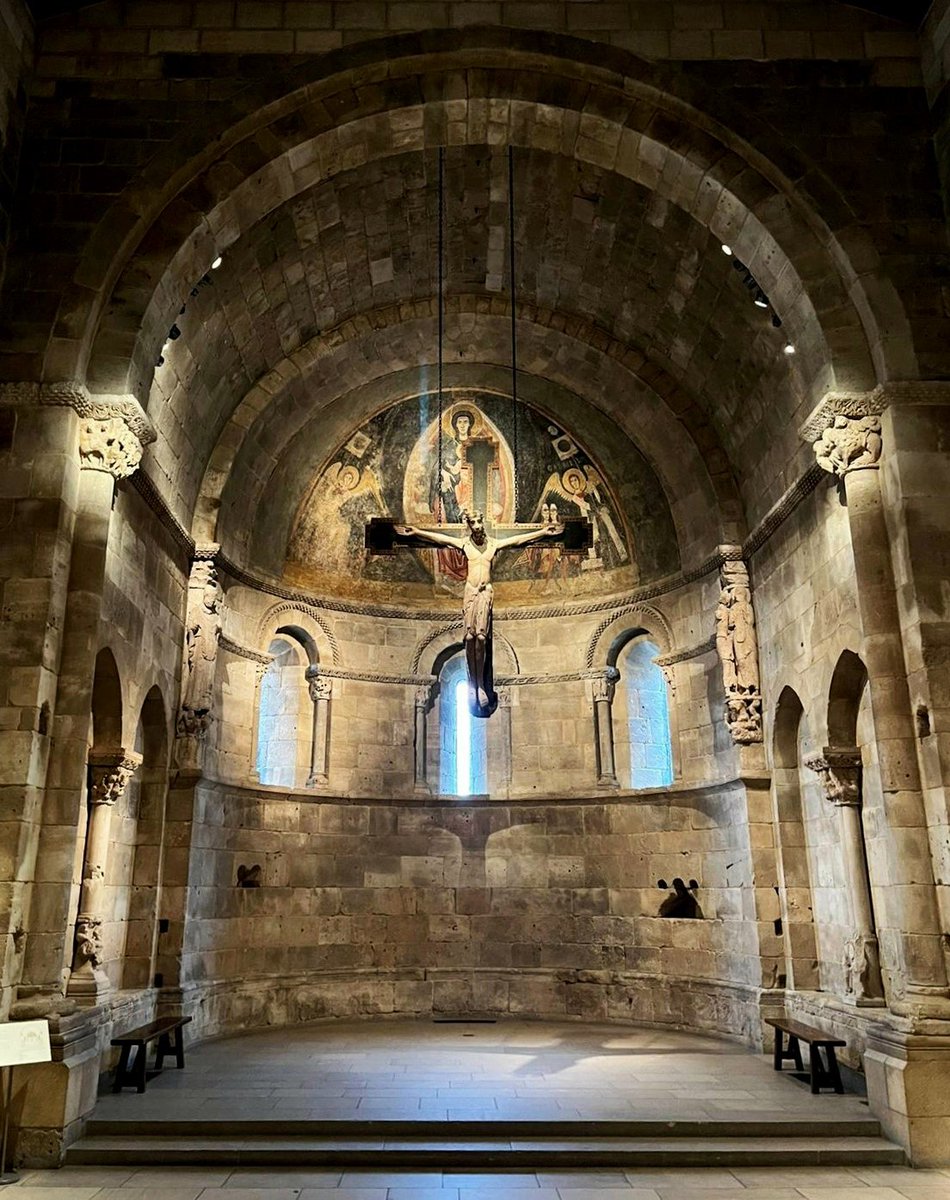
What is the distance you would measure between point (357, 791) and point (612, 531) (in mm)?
5626

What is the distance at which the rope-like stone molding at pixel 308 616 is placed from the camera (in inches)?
555

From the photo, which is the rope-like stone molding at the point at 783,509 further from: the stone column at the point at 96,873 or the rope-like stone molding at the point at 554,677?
the stone column at the point at 96,873

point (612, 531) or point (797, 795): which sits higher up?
point (612, 531)

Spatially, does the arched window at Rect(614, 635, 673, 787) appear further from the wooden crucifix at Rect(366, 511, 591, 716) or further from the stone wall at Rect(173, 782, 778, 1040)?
the wooden crucifix at Rect(366, 511, 591, 716)

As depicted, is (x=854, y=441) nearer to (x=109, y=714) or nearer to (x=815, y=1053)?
(x=815, y=1053)

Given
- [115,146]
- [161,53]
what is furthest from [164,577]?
[161,53]

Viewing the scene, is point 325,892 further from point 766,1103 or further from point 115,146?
point 115,146

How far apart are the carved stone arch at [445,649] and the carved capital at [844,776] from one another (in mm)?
6084

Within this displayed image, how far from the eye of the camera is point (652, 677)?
15.5 meters

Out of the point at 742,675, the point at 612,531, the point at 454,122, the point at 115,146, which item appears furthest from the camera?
the point at 612,531

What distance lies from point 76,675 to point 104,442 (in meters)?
2.10

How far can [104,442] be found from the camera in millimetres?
8664

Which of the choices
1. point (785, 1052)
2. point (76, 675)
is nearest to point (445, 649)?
point (785, 1052)

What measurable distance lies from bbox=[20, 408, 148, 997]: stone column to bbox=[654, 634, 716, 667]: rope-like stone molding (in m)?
8.00
